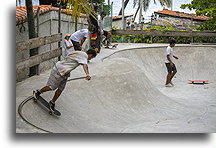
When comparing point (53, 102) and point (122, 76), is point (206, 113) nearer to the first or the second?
point (122, 76)

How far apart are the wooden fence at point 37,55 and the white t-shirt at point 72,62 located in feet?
4.08

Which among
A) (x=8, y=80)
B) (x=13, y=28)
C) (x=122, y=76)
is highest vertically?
(x=13, y=28)

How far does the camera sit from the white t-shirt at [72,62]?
606 centimetres

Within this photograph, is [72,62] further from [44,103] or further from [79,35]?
[79,35]

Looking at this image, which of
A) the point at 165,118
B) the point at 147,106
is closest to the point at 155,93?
the point at 147,106

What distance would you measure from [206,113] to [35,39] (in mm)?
3834

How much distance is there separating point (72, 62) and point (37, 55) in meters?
2.76

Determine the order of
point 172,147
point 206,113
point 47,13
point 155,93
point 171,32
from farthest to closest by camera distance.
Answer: point 171,32 < point 47,13 < point 155,93 < point 206,113 < point 172,147

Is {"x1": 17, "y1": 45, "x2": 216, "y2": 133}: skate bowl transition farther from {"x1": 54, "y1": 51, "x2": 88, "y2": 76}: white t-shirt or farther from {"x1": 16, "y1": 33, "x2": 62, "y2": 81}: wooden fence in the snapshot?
{"x1": 54, "y1": 51, "x2": 88, "y2": 76}: white t-shirt

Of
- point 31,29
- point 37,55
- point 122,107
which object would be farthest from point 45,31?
point 122,107

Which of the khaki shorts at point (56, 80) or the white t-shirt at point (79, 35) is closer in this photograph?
the khaki shorts at point (56, 80)

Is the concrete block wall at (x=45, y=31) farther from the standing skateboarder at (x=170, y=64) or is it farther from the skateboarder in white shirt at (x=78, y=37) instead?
the standing skateboarder at (x=170, y=64)

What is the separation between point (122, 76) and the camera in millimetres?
8461

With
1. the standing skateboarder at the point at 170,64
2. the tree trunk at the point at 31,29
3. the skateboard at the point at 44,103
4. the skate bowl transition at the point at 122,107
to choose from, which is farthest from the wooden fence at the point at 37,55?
the standing skateboarder at the point at 170,64
